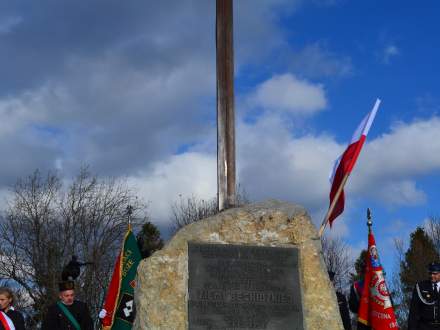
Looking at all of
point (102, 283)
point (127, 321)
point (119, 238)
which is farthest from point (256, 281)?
point (119, 238)

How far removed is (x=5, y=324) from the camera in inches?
272

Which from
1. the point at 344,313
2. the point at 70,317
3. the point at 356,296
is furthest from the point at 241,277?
the point at 344,313

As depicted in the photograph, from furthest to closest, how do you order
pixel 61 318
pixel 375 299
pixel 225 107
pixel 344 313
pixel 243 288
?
pixel 344 313
pixel 375 299
pixel 225 107
pixel 61 318
pixel 243 288

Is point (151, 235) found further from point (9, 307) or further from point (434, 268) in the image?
point (9, 307)

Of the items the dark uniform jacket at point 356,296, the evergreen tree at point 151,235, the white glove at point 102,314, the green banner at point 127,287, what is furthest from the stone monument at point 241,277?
the evergreen tree at point 151,235

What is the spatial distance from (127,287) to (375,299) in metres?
4.04

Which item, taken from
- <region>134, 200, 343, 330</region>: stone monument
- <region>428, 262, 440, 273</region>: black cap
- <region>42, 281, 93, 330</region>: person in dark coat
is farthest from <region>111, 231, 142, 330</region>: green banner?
<region>428, 262, 440, 273</region>: black cap

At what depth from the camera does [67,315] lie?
6.95 m

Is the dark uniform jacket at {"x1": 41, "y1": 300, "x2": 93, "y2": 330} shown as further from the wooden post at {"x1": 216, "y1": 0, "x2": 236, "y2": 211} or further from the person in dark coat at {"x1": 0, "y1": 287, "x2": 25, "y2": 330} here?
the wooden post at {"x1": 216, "y1": 0, "x2": 236, "y2": 211}

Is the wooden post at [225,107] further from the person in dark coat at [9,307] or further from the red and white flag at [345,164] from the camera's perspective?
the person in dark coat at [9,307]

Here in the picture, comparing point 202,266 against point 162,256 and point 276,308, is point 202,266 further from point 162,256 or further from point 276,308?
point 276,308

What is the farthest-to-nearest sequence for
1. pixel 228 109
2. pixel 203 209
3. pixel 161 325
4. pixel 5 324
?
pixel 203 209, pixel 228 109, pixel 5 324, pixel 161 325

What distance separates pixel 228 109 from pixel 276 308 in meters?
2.64

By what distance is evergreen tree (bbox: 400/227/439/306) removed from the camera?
29219 mm
